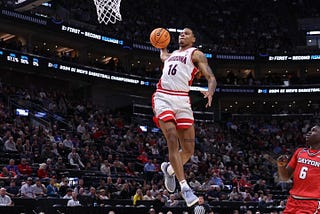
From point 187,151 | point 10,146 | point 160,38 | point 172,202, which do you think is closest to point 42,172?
point 10,146

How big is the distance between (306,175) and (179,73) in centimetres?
232

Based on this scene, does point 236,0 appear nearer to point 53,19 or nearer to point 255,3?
point 255,3

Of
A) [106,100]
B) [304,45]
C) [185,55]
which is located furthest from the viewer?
[304,45]

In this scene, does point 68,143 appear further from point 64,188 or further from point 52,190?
point 52,190

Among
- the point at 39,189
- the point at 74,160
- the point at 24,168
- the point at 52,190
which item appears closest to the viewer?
the point at 39,189

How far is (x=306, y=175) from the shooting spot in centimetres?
840

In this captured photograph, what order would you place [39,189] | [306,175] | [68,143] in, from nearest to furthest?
[306,175] → [39,189] → [68,143]

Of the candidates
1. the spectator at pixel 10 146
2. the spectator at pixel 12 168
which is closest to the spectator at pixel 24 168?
the spectator at pixel 12 168

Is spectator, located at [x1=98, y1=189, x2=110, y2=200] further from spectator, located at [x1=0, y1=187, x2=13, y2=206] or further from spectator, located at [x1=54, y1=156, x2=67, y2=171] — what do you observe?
spectator, located at [x1=54, y1=156, x2=67, y2=171]

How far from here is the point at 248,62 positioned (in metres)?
44.3

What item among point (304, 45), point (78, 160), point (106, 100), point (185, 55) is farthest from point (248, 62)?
point (185, 55)

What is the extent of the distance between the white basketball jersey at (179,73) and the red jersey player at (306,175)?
5.85 ft

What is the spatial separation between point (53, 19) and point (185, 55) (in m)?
26.9

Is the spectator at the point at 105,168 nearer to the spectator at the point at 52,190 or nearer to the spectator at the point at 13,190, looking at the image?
the spectator at the point at 52,190
